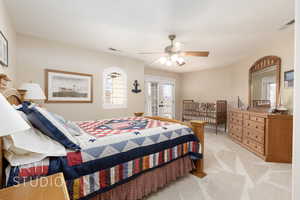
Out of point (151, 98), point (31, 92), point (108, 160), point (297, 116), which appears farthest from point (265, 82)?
point (31, 92)

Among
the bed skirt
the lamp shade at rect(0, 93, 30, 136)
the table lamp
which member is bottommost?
the bed skirt

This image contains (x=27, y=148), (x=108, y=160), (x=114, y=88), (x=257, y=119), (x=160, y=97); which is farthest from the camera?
(x=160, y=97)

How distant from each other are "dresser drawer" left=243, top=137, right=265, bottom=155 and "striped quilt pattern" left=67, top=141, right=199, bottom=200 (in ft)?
6.30

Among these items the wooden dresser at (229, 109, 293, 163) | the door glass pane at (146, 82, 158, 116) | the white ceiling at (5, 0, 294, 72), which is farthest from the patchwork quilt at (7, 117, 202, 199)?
the door glass pane at (146, 82, 158, 116)

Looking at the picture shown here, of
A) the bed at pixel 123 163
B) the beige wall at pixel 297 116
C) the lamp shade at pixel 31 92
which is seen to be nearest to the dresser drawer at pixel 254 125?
the bed at pixel 123 163

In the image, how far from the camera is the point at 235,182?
6.17ft

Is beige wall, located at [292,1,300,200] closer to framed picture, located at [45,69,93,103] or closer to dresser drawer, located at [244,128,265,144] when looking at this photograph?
dresser drawer, located at [244,128,265,144]

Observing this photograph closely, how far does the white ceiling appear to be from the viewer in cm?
168

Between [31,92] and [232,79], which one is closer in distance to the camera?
[31,92]

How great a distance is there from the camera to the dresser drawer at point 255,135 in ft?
8.51

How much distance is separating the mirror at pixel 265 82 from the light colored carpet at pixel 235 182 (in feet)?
4.68

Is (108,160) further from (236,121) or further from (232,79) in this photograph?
(232,79)

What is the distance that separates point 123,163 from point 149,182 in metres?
0.49

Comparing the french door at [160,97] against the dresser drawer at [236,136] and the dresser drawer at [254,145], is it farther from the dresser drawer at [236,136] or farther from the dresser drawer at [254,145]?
the dresser drawer at [254,145]
